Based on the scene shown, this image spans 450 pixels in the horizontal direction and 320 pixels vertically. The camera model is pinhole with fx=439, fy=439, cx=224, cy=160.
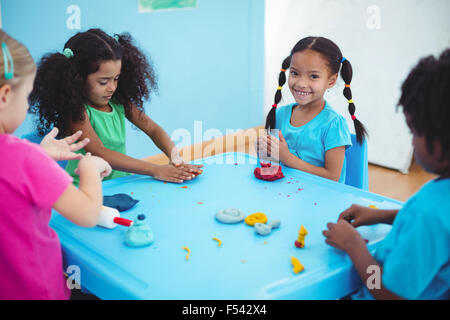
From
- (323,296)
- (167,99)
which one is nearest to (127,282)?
(323,296)

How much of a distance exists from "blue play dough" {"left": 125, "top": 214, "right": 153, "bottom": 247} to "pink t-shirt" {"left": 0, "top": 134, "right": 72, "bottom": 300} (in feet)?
0.49

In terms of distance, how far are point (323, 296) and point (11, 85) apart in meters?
0.66

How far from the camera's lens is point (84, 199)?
31.6 inches

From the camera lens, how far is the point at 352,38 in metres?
3.10

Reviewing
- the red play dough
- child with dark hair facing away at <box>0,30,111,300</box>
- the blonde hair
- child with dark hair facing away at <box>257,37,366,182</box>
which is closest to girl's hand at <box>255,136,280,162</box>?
child with dark hair facing away at <box>257,37,366,182</box>

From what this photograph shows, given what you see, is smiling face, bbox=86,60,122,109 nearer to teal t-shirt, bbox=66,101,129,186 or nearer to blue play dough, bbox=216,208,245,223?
teal t-shirt, bbox=66,101,129,186

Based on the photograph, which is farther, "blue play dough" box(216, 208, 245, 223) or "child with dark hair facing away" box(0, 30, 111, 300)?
"blue play dough" box(216, 208, 245, 223)

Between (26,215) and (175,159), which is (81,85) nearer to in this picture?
(175,159)

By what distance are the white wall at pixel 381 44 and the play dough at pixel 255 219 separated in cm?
201

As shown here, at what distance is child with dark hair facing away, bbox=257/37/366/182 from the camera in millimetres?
1411

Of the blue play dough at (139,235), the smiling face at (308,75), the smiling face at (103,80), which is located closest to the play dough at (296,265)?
the blue play dough at (139,235)

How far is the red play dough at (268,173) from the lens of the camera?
4.10 feet

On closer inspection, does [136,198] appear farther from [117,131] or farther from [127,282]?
[117,131]

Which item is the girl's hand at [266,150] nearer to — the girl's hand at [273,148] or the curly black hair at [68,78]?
the girl's hand at [273,148]
